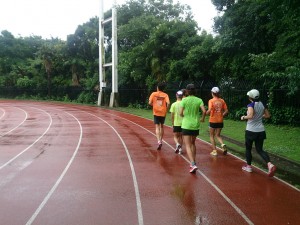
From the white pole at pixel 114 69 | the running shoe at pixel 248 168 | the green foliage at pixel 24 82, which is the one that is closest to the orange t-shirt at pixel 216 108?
the running shoe at pixel 248 168

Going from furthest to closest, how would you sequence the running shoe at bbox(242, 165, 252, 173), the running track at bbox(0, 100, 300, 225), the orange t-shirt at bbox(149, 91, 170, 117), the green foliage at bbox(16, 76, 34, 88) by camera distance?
the green foliage at bbox(16, 76, 34, 88)
the orange t-shirt at bbox(149, 91, 170, 117)
the running shoe at bbox(242, 165, 252, 173)
the running track at bbox(0, 100, 300, 225)

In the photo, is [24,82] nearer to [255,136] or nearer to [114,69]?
[114,69]

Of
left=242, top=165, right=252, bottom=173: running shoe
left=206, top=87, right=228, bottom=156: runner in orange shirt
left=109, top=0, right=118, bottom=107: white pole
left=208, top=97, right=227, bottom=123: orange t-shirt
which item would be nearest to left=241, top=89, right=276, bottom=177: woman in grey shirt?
left=242, top=165, right=252, bottom=173: running shoe

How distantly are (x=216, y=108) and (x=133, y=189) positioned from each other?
356 centimetres

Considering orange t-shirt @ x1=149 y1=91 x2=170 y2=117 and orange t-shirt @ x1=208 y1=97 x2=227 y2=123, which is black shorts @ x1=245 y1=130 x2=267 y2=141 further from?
orange t-shirt @ x1=149 y1=91 x2=170 y2=117

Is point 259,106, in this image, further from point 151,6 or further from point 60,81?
point 60,81

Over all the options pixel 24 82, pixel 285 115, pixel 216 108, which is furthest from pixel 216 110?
pixel 24 82

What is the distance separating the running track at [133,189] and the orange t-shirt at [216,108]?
3.32ft

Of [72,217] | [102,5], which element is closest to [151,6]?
[102,5]

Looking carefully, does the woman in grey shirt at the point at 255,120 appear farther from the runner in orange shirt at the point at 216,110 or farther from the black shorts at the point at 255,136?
the runner in orange shirt at the point at 216,110

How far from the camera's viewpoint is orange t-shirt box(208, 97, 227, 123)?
358 inches

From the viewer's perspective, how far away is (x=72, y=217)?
16.9 ft

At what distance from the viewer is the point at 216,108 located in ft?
30.0

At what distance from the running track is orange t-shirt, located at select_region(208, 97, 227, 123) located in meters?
1.01
